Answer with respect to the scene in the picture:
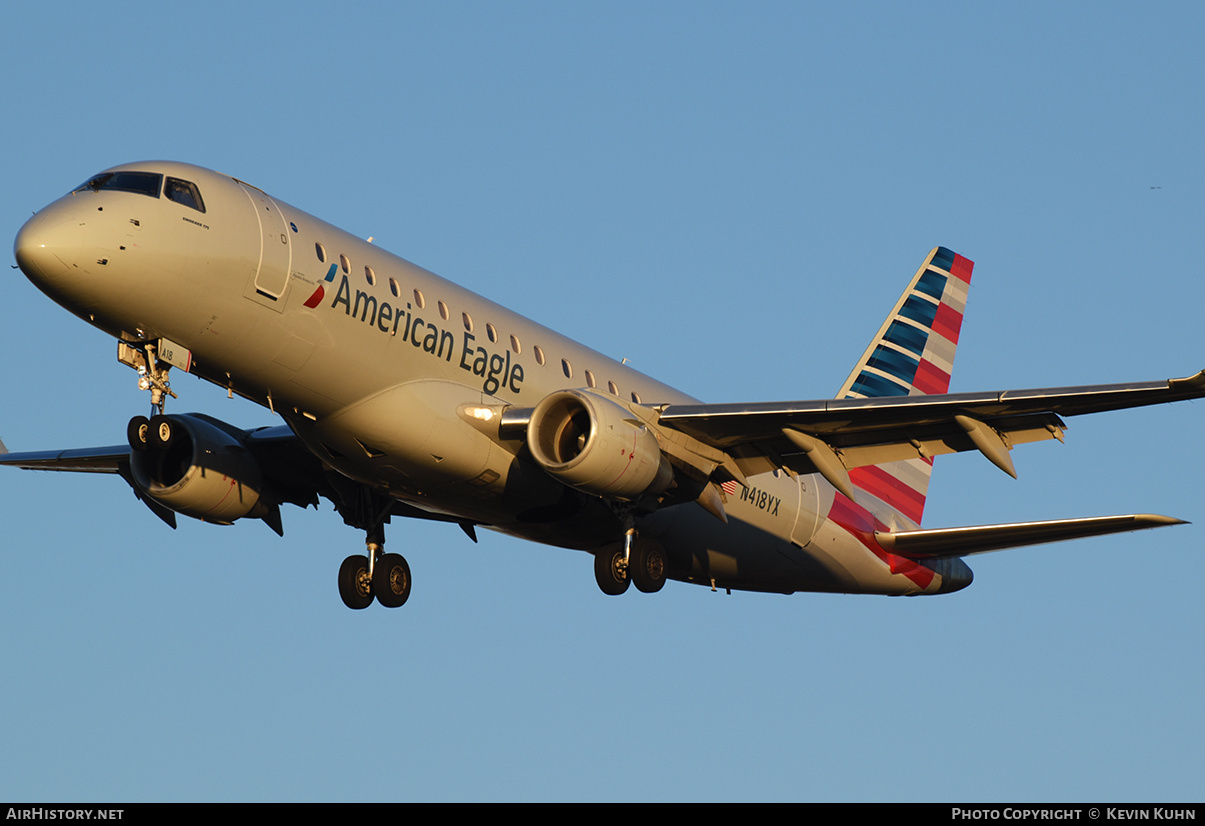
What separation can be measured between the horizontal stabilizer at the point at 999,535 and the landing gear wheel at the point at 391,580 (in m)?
10.7

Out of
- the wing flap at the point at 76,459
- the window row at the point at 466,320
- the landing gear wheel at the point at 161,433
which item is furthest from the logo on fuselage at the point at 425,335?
the wing flap at the point at 76,459

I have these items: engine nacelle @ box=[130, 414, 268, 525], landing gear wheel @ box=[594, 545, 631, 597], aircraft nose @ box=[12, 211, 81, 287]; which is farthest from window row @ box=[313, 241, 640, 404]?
engine nacelle @ box=[130, 414, 268, 525]

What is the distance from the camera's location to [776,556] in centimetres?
3266

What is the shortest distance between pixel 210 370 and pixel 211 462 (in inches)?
229

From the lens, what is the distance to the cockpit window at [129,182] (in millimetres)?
24266

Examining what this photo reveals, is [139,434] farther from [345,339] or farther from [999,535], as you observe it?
[999,535]

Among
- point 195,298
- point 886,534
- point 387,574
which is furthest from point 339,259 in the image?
point 886,534

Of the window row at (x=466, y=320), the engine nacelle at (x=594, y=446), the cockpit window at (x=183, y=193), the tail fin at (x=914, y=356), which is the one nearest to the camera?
the cockpit window at (x=183, y=193)

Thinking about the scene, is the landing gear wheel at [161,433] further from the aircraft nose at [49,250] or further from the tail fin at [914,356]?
the tail fin at [914,356]

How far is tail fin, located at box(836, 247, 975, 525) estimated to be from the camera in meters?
37.6

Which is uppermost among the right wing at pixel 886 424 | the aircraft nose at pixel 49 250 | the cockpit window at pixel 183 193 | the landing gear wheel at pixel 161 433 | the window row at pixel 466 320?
the cockpit window at pixel 183 193

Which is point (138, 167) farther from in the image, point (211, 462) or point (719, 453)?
point (719, 453)

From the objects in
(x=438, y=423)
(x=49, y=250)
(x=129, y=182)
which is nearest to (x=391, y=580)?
(x=438, y=423)

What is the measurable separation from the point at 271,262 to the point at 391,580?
860 centimetres
